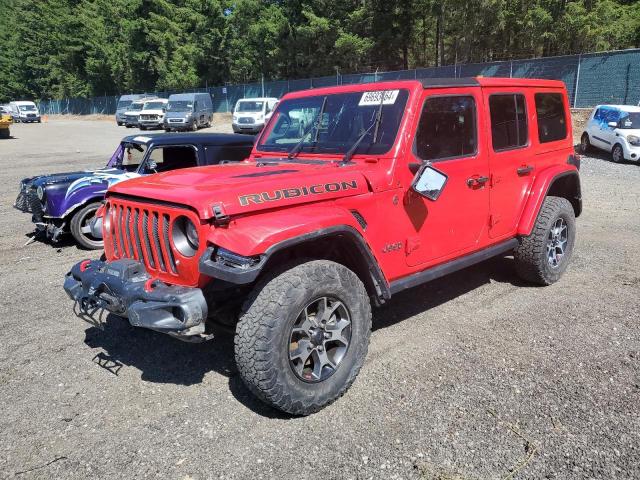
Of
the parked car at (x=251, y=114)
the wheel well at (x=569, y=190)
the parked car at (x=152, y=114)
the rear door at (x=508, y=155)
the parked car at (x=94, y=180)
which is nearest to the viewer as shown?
the rear door at (x=508, y=155)

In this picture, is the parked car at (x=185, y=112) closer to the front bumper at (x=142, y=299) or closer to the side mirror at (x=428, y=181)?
the front bumper at (x=142, y=299)

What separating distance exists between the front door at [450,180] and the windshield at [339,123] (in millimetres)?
224

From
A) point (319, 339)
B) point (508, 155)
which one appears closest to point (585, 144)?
point (508, 155)

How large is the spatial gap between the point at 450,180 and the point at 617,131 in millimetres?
13253

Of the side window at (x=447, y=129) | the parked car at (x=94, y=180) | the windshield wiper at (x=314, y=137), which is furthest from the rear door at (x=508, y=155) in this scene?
the parked car at (x=94, y=180)

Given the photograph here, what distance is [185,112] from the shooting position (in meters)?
31.1

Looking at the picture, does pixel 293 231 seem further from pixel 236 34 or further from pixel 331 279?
pixel 236 34

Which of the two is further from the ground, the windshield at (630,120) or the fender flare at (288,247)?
the windshield at (630,120)

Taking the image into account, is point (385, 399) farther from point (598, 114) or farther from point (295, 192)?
point (598, 114)

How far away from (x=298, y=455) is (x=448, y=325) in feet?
6.78

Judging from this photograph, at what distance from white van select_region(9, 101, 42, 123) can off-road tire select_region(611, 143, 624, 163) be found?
51571mm

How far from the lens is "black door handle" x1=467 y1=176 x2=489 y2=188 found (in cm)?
426

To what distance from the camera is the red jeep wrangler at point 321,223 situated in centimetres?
301

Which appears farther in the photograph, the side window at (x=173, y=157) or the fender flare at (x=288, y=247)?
the side window at (x=173, y=157)
